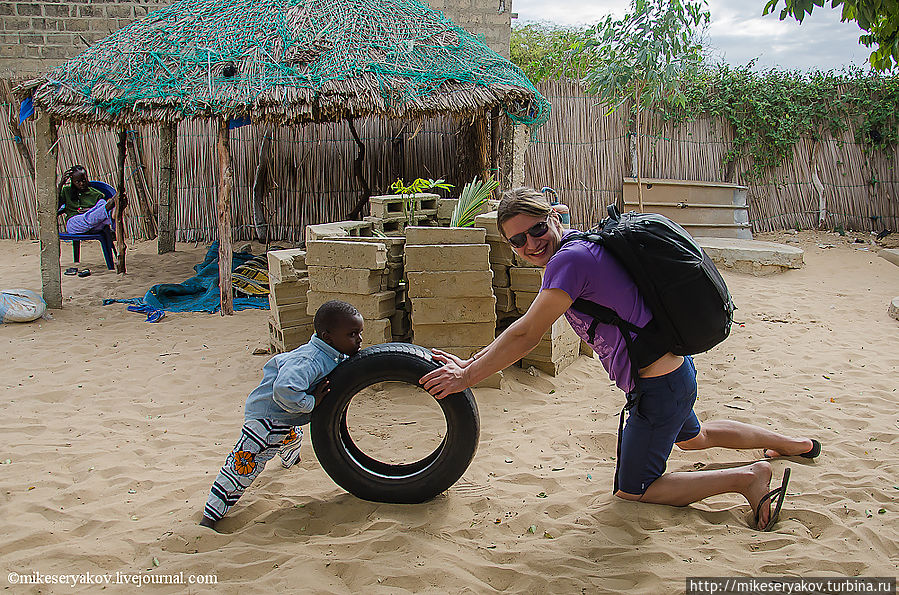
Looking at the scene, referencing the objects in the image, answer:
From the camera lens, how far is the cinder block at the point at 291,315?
580 centimetres

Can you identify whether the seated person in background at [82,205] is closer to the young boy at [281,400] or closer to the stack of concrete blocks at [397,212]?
the stack of concrete blocks at [397,212]

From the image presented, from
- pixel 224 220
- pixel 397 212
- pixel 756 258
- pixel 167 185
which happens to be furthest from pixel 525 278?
pixel 167 185

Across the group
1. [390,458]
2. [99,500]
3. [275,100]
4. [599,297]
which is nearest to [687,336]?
[599,297]

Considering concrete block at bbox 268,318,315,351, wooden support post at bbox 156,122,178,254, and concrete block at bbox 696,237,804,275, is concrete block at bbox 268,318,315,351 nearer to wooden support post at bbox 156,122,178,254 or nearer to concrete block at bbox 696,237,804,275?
wooden support post at bbox 156,122,178,254

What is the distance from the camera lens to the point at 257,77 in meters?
7.59

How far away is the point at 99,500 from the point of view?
11.3 ft

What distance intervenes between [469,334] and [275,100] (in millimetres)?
4148

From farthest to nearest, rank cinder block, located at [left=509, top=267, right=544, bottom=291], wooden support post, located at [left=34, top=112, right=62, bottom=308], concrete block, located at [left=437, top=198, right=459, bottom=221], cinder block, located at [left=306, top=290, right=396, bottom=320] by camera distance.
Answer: wooden support post, located at [left=34, top=112, right=62, bottom=308], concrete block, located at [left=437, top=198, right=459, bottom=221], cinder block, located at [left=509, top=267, right=544, bottom=291], cinder block, located at [left=306, top=290, right=396, bottom=320]

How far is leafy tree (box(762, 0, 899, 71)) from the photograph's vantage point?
2828mm

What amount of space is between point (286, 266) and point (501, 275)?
1.99m

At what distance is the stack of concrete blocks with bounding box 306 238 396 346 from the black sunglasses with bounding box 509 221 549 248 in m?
2.32

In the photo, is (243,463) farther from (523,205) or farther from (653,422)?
(653,422)

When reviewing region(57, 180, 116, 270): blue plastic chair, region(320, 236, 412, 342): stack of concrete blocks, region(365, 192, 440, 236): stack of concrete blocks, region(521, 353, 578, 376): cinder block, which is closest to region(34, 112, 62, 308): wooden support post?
region(57, 180, 116, 270): blue plastic chair

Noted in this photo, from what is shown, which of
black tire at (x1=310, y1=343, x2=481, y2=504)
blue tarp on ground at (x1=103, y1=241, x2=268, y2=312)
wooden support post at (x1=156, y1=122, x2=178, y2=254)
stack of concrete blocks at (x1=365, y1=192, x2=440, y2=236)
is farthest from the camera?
wooden support post at (x1=156, y1=122, x2=178, y2=254)
